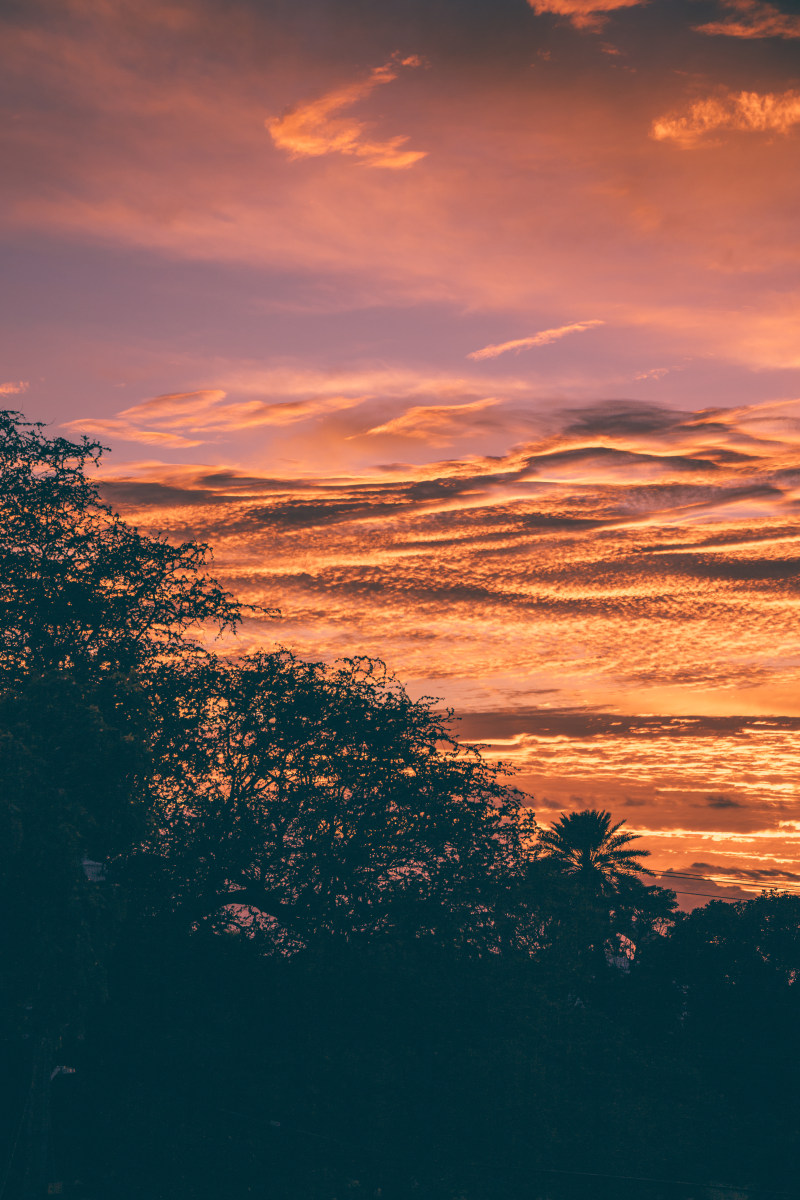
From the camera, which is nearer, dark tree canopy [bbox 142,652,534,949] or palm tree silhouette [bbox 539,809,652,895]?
dark tree canopy [bbox 142,652,534,949]

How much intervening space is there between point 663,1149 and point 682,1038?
7.74 meters

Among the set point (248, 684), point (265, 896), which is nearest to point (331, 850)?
point (265, 896)

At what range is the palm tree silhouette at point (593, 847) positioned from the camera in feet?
172

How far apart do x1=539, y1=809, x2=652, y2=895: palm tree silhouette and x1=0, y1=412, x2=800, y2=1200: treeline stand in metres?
22.6

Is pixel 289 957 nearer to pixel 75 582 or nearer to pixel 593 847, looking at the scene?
pixel 75 582

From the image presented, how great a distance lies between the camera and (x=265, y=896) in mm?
25891

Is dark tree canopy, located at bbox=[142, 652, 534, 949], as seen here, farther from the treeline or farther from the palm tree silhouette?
the palm tree silhouette

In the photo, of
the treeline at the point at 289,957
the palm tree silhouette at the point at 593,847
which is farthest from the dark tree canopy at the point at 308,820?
the palm tree silhouette at the point at 593,847

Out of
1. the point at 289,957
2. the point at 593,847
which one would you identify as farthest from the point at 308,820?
the point at 593,847

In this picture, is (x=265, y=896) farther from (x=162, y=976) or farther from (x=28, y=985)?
(x=28, y=985)

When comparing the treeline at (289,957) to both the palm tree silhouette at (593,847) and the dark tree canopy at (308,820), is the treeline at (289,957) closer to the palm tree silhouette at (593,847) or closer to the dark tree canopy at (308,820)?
the dark tree canopy at (308,820)

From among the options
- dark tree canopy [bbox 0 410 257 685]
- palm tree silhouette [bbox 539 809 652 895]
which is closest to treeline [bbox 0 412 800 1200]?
dark tree canopy [bbox 0 410 257 685]

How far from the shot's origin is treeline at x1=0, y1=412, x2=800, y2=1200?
23.2 m

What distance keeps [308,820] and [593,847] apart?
3150 centimetres
